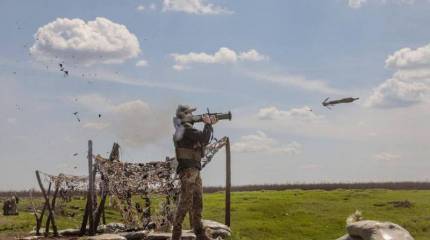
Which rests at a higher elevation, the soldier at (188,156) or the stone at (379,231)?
the soldier at (188,156)

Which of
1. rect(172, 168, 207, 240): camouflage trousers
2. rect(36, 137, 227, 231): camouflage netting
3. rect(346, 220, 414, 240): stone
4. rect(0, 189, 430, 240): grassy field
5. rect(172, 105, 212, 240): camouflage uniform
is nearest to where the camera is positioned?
rect(172, 105, 212, 240): camouflage uniform

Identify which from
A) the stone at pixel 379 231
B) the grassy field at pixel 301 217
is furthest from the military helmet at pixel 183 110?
the grassy field at pixel 301 217

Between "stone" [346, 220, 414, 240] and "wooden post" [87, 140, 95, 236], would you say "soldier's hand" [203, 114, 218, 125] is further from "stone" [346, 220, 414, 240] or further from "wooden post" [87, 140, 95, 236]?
"wooden post" [87, 140, 95, 236]

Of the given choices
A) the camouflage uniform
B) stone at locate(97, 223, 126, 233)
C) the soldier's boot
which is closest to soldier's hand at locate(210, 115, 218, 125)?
the camouflage uniform

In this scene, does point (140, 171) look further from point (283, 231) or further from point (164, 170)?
point (283, 231)

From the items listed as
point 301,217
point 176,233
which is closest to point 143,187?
point 176,233

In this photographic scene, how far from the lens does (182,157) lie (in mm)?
15625

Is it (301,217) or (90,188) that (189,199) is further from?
(301,217)

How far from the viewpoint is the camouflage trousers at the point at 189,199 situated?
15539 millimetres

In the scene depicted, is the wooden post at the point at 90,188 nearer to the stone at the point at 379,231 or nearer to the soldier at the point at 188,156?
the soldier at the point at 188,156

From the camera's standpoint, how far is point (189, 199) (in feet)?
51.0

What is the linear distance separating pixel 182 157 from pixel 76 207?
30041 mm

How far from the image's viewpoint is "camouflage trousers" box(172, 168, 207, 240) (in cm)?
1554

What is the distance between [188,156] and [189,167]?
0.29 meters
